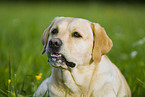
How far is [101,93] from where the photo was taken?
9.22ft

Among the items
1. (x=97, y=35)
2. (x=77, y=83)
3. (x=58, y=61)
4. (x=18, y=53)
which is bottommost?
(x=18, y=53)

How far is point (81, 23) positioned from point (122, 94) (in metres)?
1.04

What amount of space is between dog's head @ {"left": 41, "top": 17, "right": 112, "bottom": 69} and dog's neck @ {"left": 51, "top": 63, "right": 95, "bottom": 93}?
11 centimetres

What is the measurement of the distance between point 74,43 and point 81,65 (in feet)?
0.96

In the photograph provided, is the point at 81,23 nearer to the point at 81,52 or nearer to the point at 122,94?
the point at 81,52

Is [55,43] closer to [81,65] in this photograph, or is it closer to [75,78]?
[81,65]

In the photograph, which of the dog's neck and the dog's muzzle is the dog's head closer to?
the dog's muzzle

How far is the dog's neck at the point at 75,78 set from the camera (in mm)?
2910

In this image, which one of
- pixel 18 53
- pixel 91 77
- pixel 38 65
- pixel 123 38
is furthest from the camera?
pixel 123 38

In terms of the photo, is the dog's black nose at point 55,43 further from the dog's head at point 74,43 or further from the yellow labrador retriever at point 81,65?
the yellow labrador retriever at point 81,65

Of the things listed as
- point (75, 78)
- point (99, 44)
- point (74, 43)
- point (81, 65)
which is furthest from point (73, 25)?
point (75, 78)

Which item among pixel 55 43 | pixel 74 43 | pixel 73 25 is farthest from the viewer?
pixel 73 25

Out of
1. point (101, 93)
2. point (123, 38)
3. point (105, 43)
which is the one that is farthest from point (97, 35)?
point (123, 38)

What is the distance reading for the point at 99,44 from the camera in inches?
114
